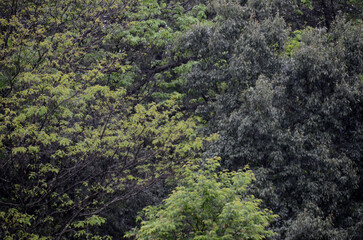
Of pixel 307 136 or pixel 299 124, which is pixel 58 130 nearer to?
pixel 299 124

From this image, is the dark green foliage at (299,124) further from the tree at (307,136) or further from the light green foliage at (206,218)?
the light green foliage at (206,218)

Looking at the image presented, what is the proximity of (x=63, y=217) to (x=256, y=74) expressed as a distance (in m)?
7.76

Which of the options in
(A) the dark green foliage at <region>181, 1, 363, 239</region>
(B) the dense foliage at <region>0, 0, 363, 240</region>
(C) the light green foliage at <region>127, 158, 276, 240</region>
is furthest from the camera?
(A) the dark green foliage at <region>181, 1, 363, 239</region>

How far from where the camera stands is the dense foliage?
31.3 ft

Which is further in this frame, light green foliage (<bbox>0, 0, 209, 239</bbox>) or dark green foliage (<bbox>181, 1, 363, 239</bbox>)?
dark green foliage (<bbox>181, 1, 363, 239</bbox>)

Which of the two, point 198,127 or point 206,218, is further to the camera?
point 198,127

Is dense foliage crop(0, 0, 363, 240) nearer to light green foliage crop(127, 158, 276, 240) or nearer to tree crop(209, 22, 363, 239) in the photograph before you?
tree crop(209, 22, 363, 239)

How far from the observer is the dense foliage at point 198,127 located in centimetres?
955

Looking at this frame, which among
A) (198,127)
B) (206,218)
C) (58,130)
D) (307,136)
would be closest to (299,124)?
(307,136)

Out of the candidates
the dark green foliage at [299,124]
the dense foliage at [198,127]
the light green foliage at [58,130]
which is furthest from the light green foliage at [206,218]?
the light green foliage at [58,130]

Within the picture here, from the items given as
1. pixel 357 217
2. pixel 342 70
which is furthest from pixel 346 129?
pixel 357 217

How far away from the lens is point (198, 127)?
13.2 m

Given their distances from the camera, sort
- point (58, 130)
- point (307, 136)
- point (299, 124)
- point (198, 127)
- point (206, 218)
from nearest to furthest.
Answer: point (206, 218) < point (58, 130) < point (307, 136) < point (299, 124) < point (198, 127)

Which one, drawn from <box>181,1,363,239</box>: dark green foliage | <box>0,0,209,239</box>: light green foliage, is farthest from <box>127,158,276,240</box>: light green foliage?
<box>0,0,209,239</box>: light green foliage
